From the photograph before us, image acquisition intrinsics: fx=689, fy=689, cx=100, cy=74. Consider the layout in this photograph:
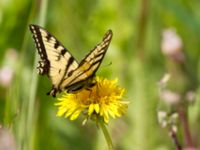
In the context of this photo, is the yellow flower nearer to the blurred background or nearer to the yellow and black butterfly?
the yellow and black butterfly

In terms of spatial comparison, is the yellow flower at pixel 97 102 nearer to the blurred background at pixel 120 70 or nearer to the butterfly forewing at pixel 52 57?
the butterfly forewing at pixel 52 57

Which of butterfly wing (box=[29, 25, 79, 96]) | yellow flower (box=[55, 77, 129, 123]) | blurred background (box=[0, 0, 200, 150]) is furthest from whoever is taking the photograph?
blurred background (box=[0, 0, 200, 150])

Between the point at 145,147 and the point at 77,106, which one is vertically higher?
the point at 77,106

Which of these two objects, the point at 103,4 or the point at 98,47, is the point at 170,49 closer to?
the point at 103,4

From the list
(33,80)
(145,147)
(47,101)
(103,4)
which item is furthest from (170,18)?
(33,80)

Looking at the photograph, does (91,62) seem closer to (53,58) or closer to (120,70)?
(53,58)

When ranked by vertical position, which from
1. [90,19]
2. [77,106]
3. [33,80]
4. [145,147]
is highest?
[90,19]

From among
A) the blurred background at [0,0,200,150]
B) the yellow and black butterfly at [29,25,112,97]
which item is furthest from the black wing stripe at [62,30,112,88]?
the blurred background at [0,0,200,150]
